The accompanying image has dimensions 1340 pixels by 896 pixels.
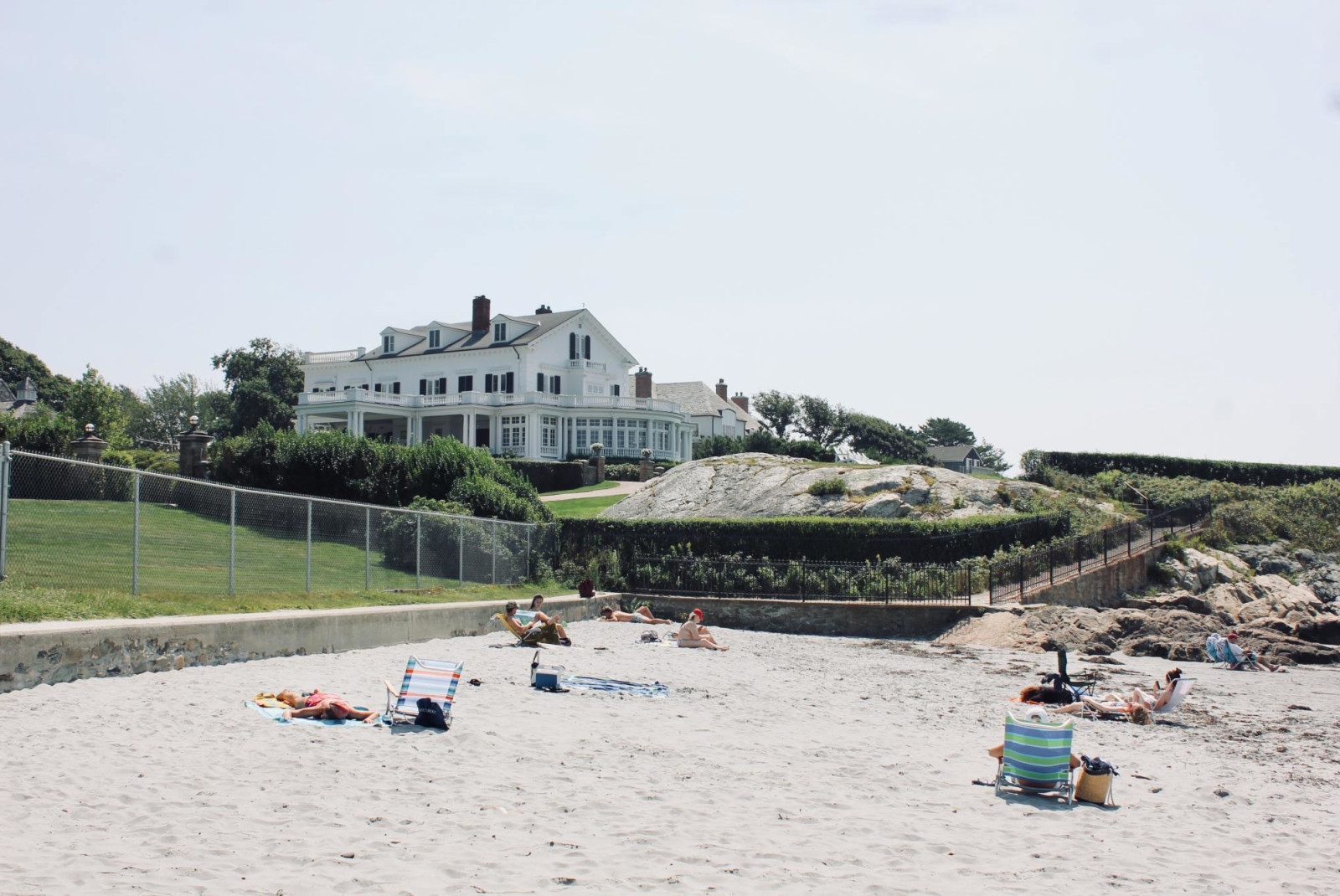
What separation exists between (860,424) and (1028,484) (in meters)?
63.1

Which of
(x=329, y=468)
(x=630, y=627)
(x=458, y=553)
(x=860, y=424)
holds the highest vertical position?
(x=860, y=424)

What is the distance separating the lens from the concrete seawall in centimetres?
989

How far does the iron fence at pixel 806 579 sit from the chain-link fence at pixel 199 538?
5.26m

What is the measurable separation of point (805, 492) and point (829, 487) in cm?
75

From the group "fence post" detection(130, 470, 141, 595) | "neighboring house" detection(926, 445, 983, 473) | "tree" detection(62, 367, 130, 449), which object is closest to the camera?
"fence post" detection(130, 470, 141, 595)

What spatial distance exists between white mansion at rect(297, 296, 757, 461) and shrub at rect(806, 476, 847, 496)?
32435 mm

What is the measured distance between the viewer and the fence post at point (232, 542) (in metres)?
15.0

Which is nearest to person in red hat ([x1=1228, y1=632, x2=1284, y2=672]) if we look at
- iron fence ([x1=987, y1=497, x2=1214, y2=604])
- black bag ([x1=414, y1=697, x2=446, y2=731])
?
iron fence ([x1=987, y1=497, x2=1214, y2=604])

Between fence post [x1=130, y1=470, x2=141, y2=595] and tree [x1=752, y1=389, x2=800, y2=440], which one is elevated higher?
tree [x1=752, y1=389, x2=800, y2=440]

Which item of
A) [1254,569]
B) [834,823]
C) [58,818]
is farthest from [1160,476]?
[58,818]

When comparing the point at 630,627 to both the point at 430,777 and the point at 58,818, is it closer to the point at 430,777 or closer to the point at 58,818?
the point at 430,777

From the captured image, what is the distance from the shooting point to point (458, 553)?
22.5 m

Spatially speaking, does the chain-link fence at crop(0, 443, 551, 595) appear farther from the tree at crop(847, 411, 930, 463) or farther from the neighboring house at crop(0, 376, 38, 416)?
the tree at crop(847, 411, 930, 463)

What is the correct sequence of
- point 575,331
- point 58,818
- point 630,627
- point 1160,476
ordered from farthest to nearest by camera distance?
point 575,331 < point 1160,476 < point 630,627 < point 58,818
